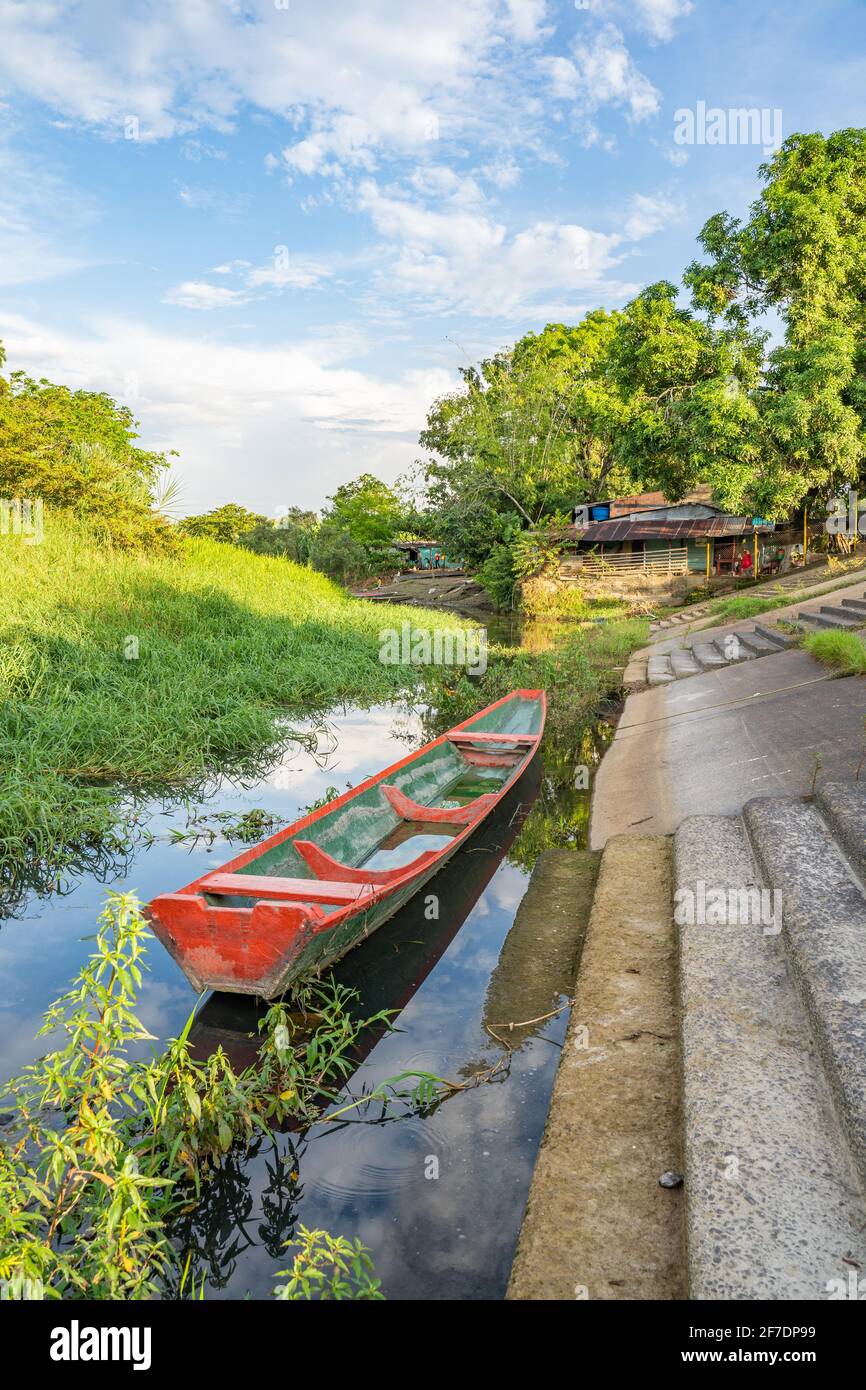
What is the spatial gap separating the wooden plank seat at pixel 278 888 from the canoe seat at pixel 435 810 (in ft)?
6.93

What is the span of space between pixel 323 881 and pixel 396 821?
7.35 feet

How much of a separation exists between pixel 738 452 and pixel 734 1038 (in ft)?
62.0

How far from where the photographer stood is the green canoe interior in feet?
18.9

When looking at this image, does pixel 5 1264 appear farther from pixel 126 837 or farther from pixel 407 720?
pixel 407 720

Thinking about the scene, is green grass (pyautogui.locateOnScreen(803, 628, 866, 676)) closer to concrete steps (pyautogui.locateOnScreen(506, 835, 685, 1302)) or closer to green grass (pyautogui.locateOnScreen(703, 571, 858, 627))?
concrete steps (pyautogui.locateOnScreen(506, 835, 685, 1302))

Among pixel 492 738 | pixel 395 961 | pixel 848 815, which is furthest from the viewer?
pixel 492 738

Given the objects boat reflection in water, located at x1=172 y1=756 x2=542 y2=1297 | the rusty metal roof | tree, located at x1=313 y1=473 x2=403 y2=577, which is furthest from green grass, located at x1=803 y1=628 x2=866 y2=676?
tree, located at x1=313 y1=473 x2=403 y2=577

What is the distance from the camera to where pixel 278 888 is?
484 cm

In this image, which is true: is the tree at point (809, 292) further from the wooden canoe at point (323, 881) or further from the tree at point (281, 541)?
the tree at point (281, 541)

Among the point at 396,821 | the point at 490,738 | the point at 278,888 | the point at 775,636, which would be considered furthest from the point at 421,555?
the point at 278,888

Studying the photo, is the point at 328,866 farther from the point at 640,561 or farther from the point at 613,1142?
the point at 640,561

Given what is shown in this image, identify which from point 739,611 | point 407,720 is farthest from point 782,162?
point 407,720

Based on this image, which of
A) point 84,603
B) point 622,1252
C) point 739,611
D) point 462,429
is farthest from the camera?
point 462,429

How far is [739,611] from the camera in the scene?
61.8ft
